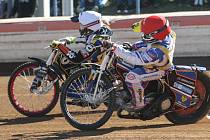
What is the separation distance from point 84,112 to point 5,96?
8.82 ft

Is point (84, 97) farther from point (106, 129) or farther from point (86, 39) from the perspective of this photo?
point (86, 39)

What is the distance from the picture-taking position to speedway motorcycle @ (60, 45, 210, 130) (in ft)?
23.0

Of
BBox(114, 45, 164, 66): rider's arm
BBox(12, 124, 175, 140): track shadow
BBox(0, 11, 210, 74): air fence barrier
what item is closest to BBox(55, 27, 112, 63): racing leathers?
BBox(114, 45, 164, 66): rider's arm

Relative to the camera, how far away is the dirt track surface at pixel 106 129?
6.79m

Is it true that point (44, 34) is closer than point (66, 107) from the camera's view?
No

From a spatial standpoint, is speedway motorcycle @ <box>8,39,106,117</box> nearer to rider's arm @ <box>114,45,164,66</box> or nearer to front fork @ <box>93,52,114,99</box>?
front fork @ <box>93,52,114,99</box>

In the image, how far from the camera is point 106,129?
715 centimetres

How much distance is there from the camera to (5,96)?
31.3 ft

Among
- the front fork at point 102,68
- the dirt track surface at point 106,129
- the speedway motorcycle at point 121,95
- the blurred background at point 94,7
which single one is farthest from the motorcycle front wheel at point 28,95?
the blurred background at point 94,7

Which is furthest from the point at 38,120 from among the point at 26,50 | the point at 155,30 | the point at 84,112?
the point at 26,50

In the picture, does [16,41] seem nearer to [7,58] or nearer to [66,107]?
[7,58]

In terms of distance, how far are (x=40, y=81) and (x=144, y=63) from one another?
5.13 ft

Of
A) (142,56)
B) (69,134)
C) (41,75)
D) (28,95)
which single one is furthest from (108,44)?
(28,95)

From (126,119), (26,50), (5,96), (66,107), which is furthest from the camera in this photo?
(26,50)
